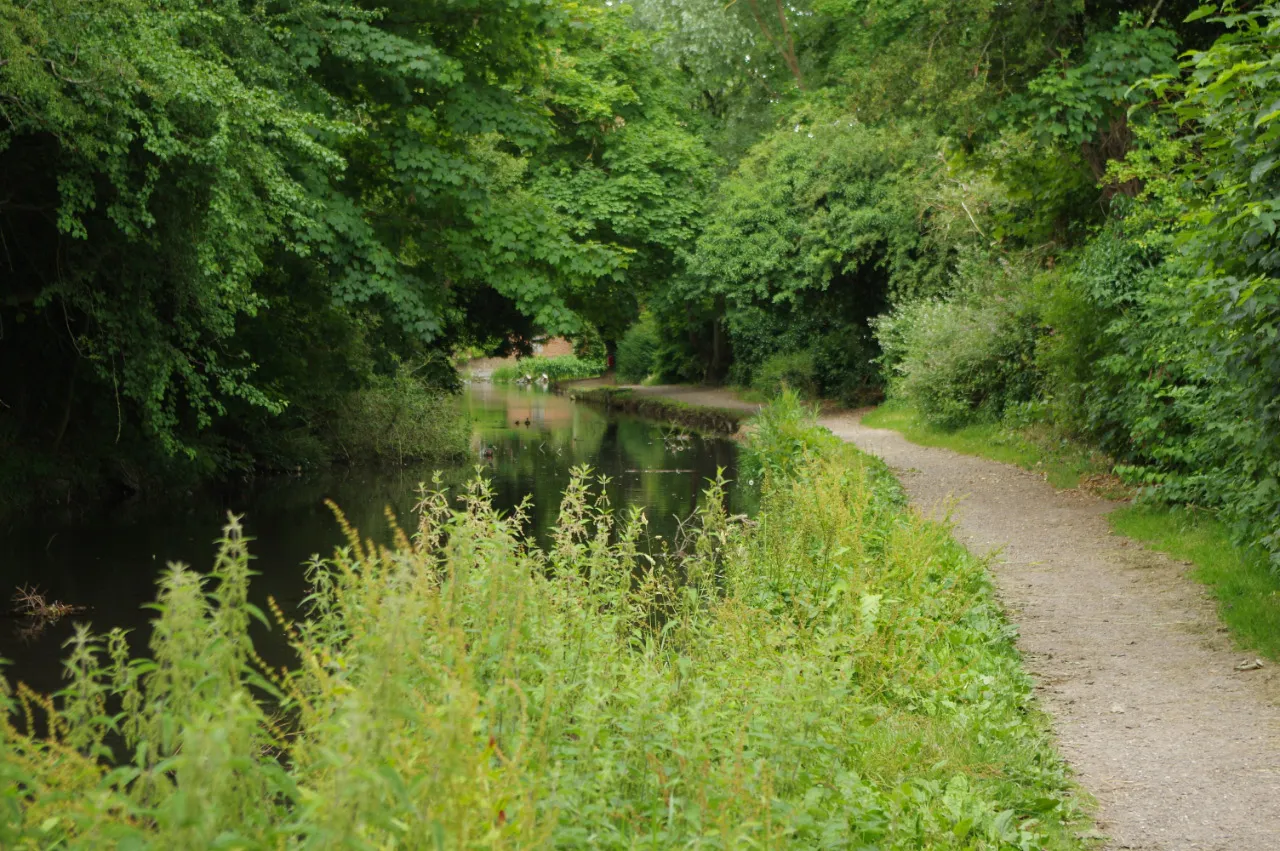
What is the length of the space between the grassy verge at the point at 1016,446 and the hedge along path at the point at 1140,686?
2.40 metres

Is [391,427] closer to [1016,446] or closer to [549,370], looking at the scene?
[1016,446]

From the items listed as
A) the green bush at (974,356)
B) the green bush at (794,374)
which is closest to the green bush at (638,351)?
the green bush at (794,374)

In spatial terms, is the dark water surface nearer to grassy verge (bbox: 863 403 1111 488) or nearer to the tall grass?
the tall grass

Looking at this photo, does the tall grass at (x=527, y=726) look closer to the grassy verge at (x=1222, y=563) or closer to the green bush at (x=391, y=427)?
the grassy verge at (x=1222, y=563)

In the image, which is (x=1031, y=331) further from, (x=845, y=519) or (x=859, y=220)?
(x=845, y=519)

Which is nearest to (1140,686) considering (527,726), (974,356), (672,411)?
(527,726)

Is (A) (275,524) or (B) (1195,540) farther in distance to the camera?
(A) (275,524)

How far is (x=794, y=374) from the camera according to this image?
30.3 meters

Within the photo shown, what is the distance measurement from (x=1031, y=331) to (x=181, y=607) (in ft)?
58.7

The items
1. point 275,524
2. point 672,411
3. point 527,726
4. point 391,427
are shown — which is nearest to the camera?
point 527,726

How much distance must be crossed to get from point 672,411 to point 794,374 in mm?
3485

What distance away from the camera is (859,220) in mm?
27578

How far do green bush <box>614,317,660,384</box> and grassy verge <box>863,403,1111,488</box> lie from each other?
2109 cm

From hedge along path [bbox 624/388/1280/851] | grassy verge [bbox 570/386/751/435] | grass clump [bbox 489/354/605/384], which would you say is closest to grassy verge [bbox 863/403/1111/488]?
hedge along path [bbox 624/388/1280/851]
